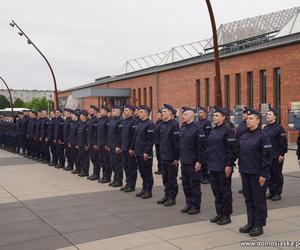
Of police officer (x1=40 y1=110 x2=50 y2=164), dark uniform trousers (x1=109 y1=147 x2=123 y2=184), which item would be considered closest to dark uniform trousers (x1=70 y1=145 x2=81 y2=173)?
dark uniform trousers (x1=109 y1=147 x2=123 y2=184)

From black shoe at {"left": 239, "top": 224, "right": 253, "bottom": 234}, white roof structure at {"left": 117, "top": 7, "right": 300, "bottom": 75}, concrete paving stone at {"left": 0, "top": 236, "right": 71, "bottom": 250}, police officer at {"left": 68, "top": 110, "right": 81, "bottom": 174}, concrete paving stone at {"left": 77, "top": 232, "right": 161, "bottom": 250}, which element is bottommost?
concrete paving stone at {"left": 0, "top": 236, "right": 71, "bottom": 250}

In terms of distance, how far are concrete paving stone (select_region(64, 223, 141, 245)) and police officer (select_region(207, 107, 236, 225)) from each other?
1.35m

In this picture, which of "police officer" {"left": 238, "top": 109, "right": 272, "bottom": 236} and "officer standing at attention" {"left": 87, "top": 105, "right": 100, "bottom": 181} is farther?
"officer standing at attention" {"left": 87, "top": 105, "right": 100, "bottom": 181}

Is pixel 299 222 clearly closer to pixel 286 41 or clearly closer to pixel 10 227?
pixel 10 227

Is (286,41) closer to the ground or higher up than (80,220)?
higher up

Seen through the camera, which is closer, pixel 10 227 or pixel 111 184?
pixel 10 227

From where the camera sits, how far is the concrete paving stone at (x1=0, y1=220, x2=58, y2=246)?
649cm

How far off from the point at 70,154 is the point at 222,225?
27.3ft

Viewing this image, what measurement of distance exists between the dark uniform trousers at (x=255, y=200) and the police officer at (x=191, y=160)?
1.33m

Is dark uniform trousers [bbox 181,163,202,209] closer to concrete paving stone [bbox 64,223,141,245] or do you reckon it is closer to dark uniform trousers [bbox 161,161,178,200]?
dark uniform trousers [bbox 161,161,178,200]

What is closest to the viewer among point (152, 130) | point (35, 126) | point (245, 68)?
point (152, 130)

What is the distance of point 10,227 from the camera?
7.19m

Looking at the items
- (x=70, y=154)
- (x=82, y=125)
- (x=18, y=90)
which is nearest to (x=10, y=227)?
(x=82, y=125)

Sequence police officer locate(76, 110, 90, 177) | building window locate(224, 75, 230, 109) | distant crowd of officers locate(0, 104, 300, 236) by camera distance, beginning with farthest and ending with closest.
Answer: building window locate(224, 75, 230, 109)
police officer locate(76, 110, 90, 177)
distant crowd of officers locate(0, 104, 300, 236)
